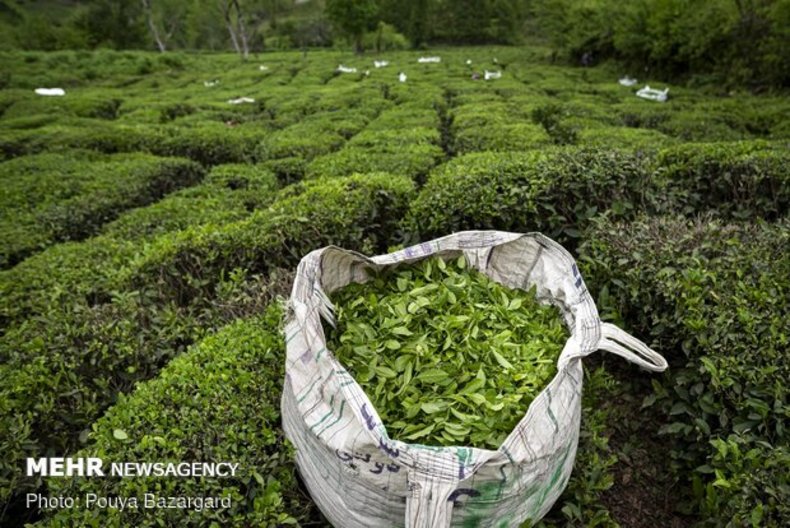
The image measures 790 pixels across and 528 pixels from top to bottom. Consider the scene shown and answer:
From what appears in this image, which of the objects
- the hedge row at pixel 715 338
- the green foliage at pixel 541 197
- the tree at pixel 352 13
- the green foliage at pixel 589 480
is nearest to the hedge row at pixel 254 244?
the green foliage at pixel 541 197

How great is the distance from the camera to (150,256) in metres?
3.86

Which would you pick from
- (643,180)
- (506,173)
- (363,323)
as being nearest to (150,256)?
(363,323)

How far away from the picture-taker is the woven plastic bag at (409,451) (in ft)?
5.05

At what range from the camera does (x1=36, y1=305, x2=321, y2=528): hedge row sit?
1.82m

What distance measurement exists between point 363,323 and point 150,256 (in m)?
2.44

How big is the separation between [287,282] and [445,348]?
1.64m

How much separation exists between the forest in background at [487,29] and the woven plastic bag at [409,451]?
59.6ft

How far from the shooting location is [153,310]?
3.40 meters

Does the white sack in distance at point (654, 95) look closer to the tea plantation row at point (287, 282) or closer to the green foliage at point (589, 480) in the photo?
the tea plantation row at point (287, 282)

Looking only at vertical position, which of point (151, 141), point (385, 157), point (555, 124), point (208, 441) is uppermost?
point (555, 124)

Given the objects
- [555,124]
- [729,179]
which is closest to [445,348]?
[729,179]

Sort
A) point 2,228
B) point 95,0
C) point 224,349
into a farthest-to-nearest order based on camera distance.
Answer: point 95,0, point 2,228, point 224,349

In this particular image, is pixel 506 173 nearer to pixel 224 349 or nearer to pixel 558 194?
pixel 558 194

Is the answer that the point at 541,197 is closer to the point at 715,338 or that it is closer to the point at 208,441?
the point at 715,338
